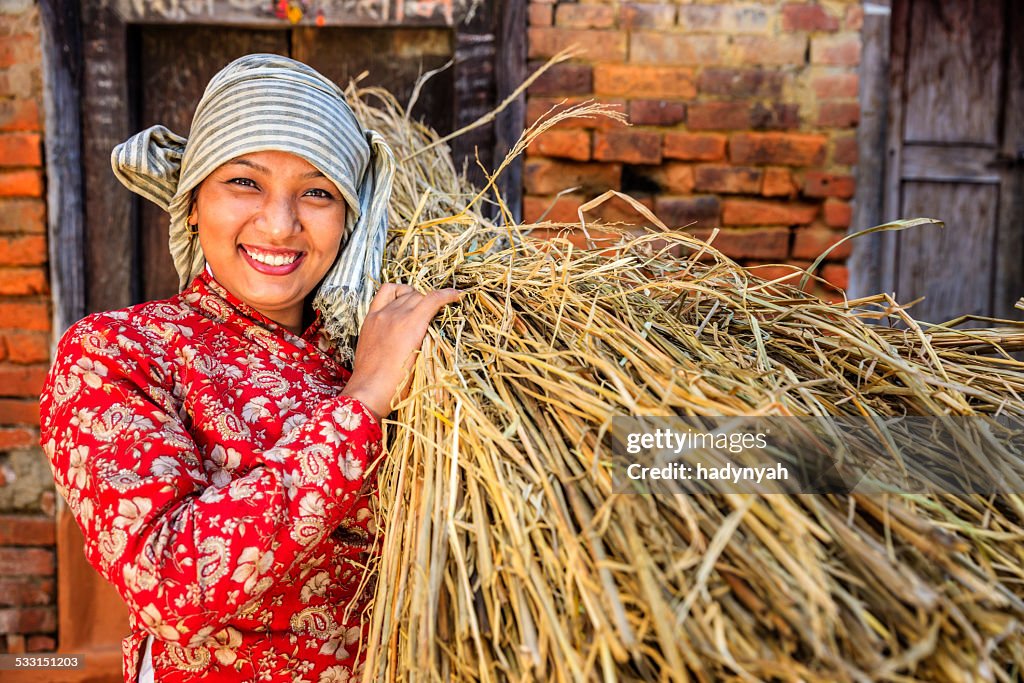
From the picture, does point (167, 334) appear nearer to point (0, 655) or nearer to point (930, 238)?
point (0, 655)

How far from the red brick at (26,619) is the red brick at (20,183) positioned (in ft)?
4.16

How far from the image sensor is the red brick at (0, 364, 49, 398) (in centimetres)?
219

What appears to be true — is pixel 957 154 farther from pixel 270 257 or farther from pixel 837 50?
pixel 270 257

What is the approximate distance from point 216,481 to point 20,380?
1568mm

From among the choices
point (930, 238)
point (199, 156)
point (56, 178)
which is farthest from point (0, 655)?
point (930, 238)

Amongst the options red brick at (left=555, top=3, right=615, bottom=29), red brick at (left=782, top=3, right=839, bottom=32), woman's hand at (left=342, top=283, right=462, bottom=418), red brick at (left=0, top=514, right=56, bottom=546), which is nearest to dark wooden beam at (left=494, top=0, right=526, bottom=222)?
red brick at (left=555, top=3, right=615, bottom=29)

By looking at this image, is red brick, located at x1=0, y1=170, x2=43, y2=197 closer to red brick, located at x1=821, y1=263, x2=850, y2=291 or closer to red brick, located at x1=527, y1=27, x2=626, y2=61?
red brick, located at x1=527, y1=27, x2=626, y2=61

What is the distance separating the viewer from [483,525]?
81cm

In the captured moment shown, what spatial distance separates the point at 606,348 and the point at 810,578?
39cm

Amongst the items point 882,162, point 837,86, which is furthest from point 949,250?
point 837,86

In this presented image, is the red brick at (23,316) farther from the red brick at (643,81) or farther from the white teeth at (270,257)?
the red brick at (643,81)

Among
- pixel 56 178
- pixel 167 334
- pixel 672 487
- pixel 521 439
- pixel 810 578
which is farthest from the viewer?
pixel 56 178

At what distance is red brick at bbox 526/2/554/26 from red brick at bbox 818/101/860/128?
86 centimetres

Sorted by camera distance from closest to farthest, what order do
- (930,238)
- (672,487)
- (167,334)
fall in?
(672,487)
(167,334)
(930,238)
